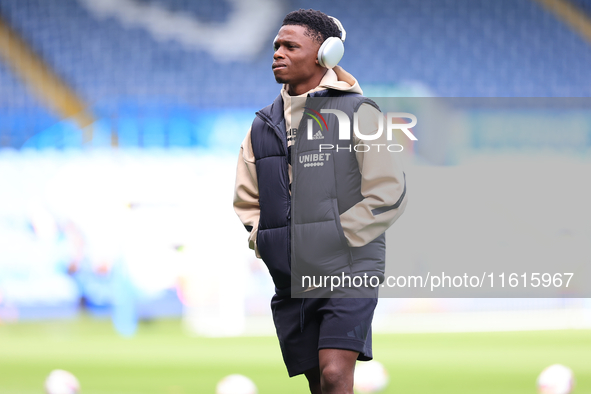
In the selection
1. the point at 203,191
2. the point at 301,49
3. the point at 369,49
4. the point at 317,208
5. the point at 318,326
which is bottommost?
the point at 318,326

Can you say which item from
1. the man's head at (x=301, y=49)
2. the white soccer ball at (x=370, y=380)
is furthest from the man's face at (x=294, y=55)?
the white soccer ball at (x=370, y=380)

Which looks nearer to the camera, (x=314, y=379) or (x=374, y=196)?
(x=374, y=196)

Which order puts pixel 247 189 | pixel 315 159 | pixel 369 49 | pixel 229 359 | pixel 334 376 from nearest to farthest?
1. pixel 334 376
2. pixel 315 159
3. pixel 247 189
4. pixel 229 359
5. pixel 369 49

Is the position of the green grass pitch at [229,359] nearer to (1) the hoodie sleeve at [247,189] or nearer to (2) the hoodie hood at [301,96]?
(1) the hoodie sleeve at [247,189]

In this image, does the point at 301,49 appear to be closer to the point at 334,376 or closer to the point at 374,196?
the point at 374,196

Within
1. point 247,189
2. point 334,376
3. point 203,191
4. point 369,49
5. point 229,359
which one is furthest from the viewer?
point 369,49

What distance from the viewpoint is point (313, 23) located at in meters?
1.85

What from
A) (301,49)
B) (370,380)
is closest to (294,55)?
(301,49)

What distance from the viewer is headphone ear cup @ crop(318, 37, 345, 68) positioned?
1.80 m

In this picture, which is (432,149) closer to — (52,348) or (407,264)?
(407,264)

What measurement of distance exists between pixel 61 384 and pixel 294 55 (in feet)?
6.74

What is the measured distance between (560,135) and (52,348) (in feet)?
12.7

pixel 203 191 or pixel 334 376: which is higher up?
pixel 203 191

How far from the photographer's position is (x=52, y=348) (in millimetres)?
4516
